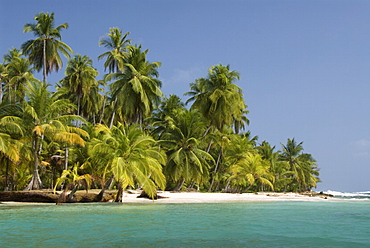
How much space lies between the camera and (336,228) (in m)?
8.96

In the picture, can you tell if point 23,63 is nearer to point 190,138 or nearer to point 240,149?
point 190,138

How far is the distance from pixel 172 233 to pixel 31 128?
1505 cm

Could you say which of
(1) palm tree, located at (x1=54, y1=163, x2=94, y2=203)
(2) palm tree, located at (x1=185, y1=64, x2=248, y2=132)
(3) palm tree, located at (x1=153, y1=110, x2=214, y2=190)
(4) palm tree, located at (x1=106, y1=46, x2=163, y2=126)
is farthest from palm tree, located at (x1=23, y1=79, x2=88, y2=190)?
(2) palm tree, located at (x1=185, y1=64, x2=248, y2=132)

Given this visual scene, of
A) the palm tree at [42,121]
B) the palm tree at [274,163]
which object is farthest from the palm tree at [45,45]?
the palm tree at [274,163]

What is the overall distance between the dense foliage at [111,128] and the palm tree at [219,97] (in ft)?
0.30

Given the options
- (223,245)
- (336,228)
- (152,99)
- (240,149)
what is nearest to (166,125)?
(152,99)

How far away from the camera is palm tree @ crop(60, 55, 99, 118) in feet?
107

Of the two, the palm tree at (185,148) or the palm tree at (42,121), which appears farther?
the palm tree at (185,148)

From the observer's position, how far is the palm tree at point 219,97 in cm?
3272

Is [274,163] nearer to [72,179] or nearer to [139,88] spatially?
[139,88]

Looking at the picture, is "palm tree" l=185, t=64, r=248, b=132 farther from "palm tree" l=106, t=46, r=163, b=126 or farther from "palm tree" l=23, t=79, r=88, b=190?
"palm tree" l=23, t=79, r=88, b=190

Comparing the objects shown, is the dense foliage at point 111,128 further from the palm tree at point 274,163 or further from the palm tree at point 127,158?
the palm tree at point 274,163

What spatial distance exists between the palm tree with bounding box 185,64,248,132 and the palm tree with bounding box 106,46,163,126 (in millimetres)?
6044

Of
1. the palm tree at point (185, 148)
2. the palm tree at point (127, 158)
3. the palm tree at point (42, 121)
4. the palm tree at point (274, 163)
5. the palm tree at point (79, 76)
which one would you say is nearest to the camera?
the palm tree at point (127, 158)
